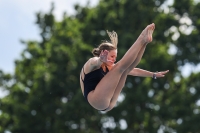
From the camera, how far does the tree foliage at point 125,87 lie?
24.6 metres

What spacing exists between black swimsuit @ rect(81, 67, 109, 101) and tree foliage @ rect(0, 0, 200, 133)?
14727 millimetres

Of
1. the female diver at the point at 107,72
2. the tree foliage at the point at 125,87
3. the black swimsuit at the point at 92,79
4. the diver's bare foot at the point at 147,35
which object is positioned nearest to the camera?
the diver's bare foot at the point at 147,35

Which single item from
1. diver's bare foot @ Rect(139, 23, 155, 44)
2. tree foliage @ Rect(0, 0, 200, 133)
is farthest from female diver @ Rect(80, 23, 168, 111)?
tree foliage @ Rect(0, 0, 200, 133)

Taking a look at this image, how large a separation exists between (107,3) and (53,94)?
17.9 ft

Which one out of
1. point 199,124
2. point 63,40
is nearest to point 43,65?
point 63,40

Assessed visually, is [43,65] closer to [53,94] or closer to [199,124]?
[53,94]

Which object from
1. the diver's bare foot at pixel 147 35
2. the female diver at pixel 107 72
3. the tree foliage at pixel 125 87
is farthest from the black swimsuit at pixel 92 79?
the tree foliage at pixel 125 87

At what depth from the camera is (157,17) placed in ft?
89.5

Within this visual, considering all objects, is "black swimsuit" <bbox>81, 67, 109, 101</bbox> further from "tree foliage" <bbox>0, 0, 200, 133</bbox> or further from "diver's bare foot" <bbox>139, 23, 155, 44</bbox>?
"tree foliage" <bbox>0, 0, 200, 133</bbox>

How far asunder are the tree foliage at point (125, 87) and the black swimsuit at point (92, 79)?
14727 mm

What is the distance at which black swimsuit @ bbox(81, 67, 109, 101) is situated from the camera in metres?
8.98

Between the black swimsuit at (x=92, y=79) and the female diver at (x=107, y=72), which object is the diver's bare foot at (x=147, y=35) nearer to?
the female diver at (x=107, y=72)

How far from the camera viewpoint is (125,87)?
24719 mm

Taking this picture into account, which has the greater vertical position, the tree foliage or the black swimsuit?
the black swimsuit
